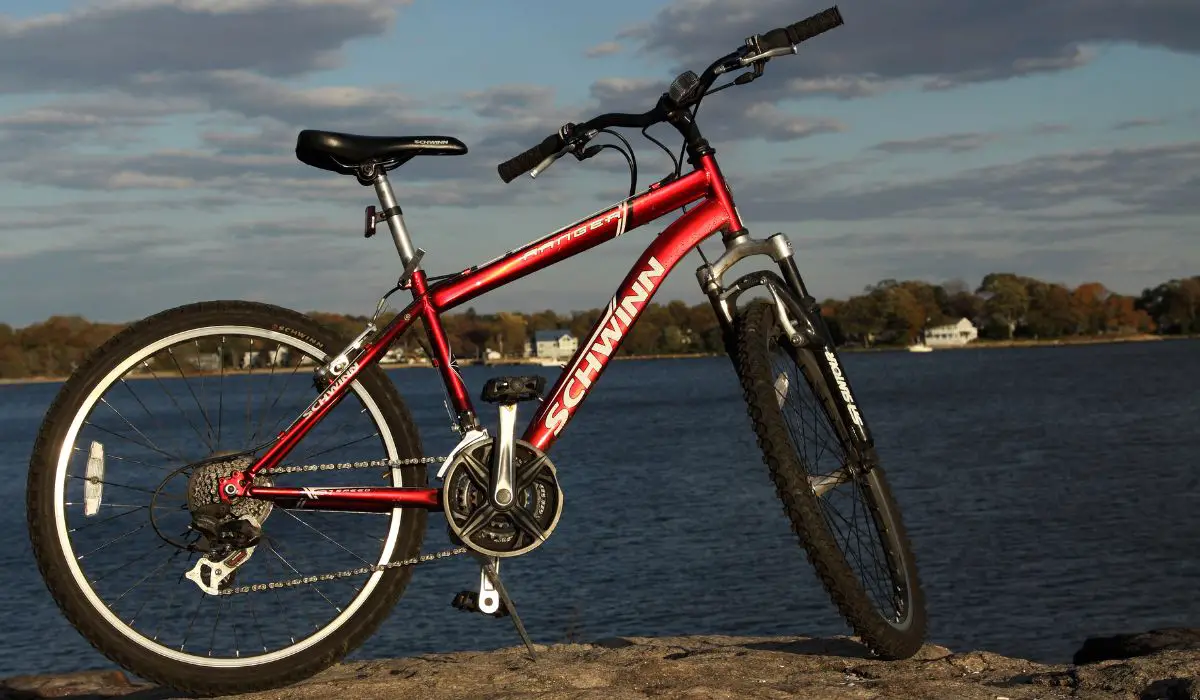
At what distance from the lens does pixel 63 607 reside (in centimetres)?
459

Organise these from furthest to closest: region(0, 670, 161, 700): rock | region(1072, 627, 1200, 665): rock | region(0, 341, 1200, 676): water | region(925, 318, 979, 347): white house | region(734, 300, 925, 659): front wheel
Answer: region(925, 318, 979, 347): white house
region(0, 341, 1200, 676): water
region(0, 670, 161, 700): rock
region(1072, 627, 1200, 665): rock
region(734, 300, 925, 659): front wheel

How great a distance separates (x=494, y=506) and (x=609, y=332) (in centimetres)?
77

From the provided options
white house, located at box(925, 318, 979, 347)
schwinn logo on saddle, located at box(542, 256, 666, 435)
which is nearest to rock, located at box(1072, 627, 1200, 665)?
schwinn logo on saddle, located at box(542, 256, 666, 435)

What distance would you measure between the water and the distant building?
183ft

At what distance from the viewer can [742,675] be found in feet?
15.6

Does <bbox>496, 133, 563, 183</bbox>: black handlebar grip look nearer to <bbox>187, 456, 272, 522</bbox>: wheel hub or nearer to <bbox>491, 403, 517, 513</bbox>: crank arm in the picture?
<bbox>491, 403, 517, 513</bbox>: crank arm

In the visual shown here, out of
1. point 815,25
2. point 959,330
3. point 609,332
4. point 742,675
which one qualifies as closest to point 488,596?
point 742,675

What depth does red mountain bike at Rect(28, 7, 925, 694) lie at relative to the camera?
460 cm

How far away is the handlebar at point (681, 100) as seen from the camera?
16.1ft

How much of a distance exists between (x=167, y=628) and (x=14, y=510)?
2186cm

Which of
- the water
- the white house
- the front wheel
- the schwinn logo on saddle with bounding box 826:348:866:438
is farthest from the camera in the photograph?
the white house

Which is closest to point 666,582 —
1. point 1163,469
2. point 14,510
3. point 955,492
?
point 955,492

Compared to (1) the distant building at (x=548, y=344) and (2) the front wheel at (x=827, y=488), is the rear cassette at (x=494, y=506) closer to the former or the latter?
(2) the front wheel at (x=827, y=488)

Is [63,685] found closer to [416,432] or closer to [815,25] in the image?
[416,432]
